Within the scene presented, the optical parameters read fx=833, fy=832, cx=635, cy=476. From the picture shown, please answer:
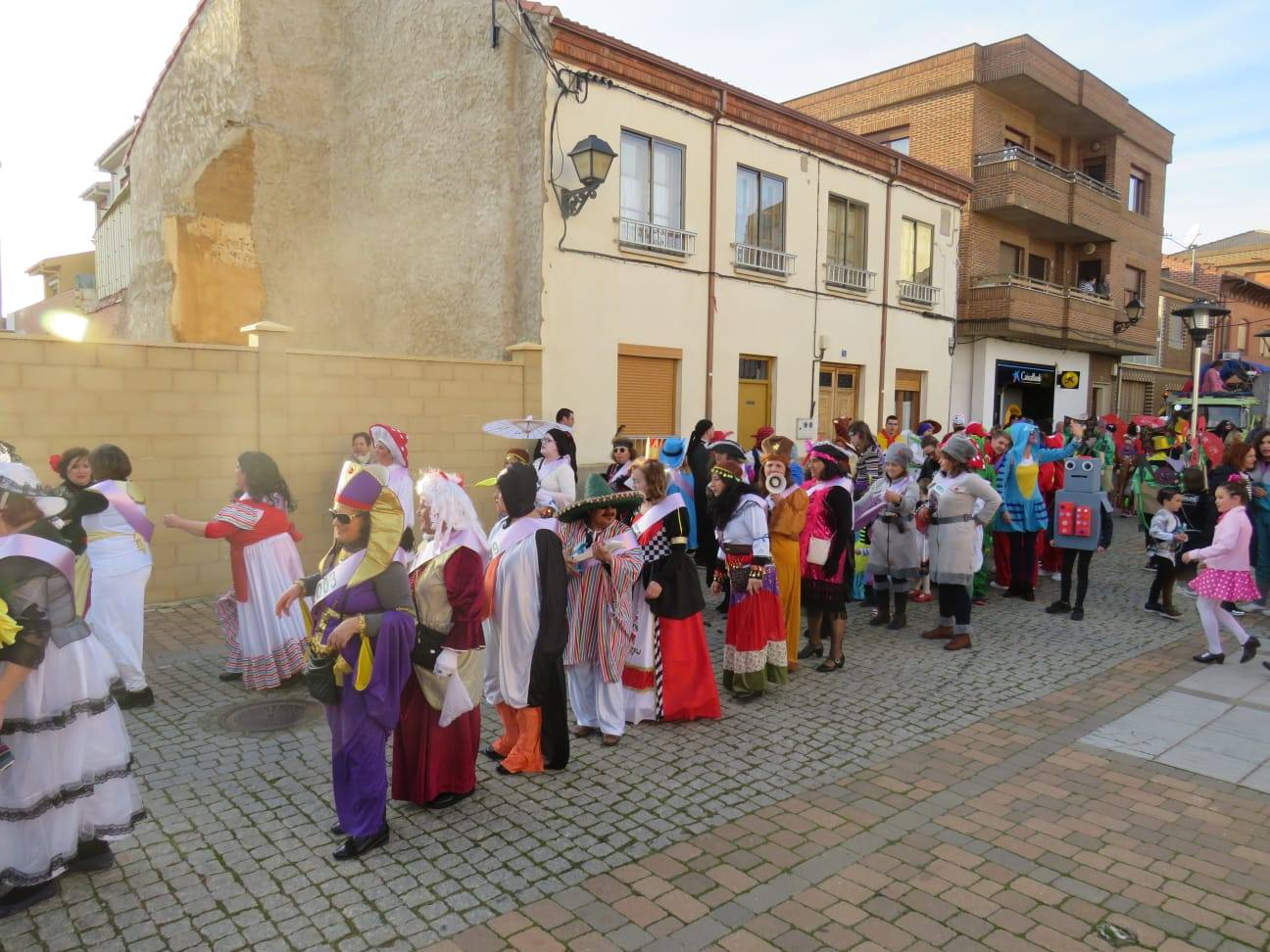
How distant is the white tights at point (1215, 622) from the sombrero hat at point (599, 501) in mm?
5334

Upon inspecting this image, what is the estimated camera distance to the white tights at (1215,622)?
23.6 feet

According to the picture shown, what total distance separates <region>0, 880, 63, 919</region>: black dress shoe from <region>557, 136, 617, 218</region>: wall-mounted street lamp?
1026 cm

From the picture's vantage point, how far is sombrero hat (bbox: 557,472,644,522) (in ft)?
17.4

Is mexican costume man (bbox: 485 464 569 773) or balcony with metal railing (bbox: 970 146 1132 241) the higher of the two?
balcony with metal railing (bbox: 970 146 1132 241)

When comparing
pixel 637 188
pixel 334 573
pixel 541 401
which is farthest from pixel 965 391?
pixel 334 573

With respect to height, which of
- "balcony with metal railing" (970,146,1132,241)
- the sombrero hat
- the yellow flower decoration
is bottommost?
the yellow flower decoration

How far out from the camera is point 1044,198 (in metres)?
21.6

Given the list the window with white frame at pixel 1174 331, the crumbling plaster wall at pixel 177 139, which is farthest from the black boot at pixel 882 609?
the window with white frame at pixel 1174 331

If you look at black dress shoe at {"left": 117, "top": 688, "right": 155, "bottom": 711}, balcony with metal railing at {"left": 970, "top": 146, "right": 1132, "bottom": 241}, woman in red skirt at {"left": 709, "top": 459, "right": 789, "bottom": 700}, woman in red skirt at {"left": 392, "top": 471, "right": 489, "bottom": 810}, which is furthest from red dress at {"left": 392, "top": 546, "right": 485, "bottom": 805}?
balcony with metal railing at {"left": 970, "top": 146, "right": 1132, "bottom": 241}

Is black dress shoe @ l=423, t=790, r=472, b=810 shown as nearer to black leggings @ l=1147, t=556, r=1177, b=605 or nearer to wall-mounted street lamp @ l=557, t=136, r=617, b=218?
black leggings @ l=1147, t=556, r=1177, b=605

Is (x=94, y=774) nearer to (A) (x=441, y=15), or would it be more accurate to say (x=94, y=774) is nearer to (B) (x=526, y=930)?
(B) (x=526, y=930)

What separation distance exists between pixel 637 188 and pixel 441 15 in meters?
4.08

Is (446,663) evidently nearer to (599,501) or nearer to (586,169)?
(599,501)

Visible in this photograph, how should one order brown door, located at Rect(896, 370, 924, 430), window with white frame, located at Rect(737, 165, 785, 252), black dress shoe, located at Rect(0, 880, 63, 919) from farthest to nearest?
brown door, located at Rect(896, 370, 924, 430) → window with white frame, located at Rect(737, 165, 785, 252) → black dress shoe, located at Rect(0, 880, 63, 919)
